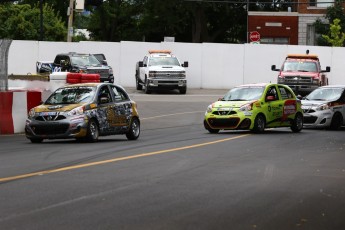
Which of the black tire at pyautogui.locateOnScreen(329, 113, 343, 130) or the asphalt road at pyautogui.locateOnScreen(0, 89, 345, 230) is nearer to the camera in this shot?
the asphalt road at pyautogui.locateOnScreen(0, 89, 345, 230)

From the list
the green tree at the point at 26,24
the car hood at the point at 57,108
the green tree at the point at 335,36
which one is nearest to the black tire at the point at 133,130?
the car hood at the point at 57,108

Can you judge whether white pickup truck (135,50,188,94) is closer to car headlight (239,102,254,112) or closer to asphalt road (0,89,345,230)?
car headlight (239,102,254,112)

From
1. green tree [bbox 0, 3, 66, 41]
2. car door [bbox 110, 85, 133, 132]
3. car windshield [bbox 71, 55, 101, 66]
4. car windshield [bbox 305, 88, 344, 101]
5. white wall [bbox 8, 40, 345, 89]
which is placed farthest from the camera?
green tree [bbox 0, 3, 66, 41]

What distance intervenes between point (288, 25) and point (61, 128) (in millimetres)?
52964

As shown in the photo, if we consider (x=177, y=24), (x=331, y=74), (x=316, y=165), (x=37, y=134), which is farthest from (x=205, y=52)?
(x=316, y=165)

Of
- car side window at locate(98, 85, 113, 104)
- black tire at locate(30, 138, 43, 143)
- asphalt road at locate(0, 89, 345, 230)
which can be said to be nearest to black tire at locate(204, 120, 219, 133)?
asphalt road at locate(0, 89, 345, 230)

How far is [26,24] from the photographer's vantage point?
232 feet

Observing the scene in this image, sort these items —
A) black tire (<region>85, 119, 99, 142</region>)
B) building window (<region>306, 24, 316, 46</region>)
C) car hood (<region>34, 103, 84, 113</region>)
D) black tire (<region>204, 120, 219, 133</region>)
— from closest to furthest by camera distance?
car hood (<region>34, 103, 84, 113</region>), black tire (<region>85, 119, 99, 142</region>), black tire (<region>204, 120, 219, 133</region>), building window (<region>306, 24, 316, 46</region>)

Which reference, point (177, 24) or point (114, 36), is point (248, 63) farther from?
point (114, 36)

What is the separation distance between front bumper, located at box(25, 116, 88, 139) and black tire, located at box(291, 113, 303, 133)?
8.57m

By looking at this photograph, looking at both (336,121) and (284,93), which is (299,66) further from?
(284,93)

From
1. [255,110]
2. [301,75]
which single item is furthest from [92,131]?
[301,75]

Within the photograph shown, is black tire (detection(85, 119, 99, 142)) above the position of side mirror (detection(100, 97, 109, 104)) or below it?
below

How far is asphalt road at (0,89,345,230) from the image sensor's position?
1008cm
